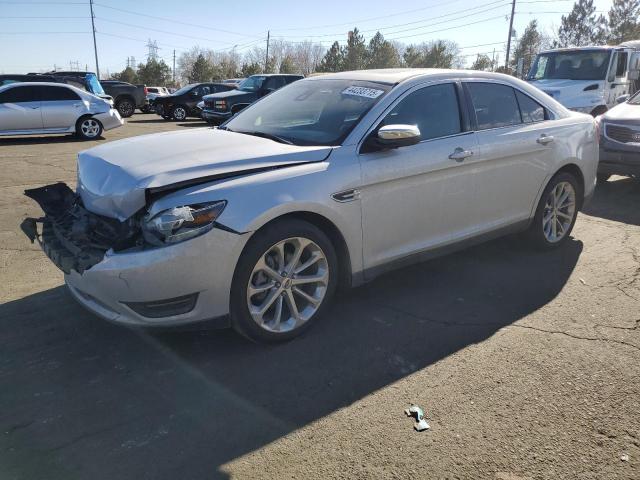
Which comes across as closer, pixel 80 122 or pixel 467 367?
pixel 467 367

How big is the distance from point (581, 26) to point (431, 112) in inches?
2990

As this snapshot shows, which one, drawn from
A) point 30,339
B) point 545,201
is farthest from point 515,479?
point 545,201

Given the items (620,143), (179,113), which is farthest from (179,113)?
(620,143)

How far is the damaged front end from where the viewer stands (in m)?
2.99

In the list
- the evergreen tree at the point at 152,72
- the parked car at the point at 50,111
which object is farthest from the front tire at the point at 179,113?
the evergreen tree at the point at 152,72

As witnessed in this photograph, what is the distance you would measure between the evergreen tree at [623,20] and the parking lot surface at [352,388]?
6629 centimetres

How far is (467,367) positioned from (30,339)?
2.78 metres

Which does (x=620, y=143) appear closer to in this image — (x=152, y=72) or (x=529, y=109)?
(x=529, y=109)

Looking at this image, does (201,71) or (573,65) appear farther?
(201,71)

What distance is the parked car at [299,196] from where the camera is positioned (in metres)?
2.95

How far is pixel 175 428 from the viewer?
8.57ft

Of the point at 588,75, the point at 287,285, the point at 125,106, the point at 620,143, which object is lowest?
the point at 287,285

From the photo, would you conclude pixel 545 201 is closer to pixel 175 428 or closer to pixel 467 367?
pixel 467 367

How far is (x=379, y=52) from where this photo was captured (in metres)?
75.5
